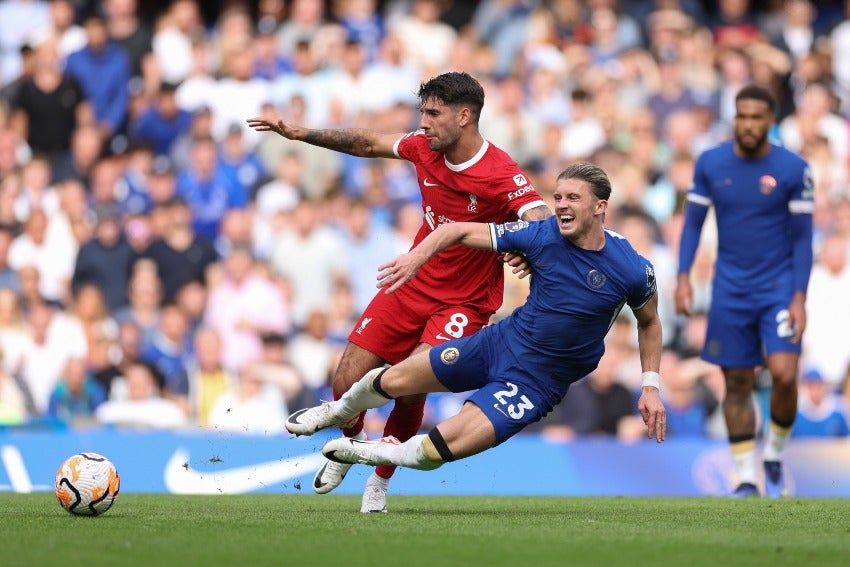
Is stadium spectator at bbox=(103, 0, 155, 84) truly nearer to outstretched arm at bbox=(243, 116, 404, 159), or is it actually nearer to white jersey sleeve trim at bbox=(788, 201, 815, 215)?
outstretched arm at bbox=(243, 116, 404, 159)

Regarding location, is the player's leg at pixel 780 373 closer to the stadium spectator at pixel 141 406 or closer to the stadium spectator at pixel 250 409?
the stadium spectator at pixel 250 409

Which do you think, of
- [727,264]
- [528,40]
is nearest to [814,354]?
[727,264]

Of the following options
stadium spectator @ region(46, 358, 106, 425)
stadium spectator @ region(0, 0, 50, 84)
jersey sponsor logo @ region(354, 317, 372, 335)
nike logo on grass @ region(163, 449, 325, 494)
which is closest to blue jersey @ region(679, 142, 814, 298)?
jersey sponsor logo @ region(354, 317, 372, 335)

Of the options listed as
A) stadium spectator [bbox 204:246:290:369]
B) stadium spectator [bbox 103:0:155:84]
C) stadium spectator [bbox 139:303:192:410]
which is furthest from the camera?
stadium spectator [bbox 103:0:155:84]

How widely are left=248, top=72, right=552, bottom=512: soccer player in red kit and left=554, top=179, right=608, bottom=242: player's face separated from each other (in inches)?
18.3

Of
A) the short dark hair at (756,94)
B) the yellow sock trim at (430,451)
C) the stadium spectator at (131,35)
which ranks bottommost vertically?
the yellow sock trim at (430,451)

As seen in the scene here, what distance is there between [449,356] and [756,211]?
4.06m

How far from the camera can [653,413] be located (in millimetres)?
9211

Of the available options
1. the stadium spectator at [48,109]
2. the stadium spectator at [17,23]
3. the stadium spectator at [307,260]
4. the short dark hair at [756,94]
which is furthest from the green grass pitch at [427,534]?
the stadium spectator at [17,23]

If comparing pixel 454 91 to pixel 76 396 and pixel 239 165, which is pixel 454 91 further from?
pixel 239 165

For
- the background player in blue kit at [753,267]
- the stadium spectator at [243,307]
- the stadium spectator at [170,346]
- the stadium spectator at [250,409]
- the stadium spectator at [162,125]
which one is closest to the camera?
the background player in blue kit at [753,267]

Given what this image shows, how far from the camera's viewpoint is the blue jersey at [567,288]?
9.46 m

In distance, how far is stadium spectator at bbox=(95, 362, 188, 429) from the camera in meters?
15.8

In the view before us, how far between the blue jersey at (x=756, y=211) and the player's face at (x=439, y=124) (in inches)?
133
